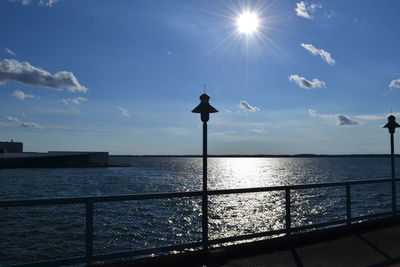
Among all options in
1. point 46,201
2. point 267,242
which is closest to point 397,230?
point 267,242

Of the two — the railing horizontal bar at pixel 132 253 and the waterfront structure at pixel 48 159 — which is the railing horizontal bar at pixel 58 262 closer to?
the railing horizontal bar at pixel 132 253

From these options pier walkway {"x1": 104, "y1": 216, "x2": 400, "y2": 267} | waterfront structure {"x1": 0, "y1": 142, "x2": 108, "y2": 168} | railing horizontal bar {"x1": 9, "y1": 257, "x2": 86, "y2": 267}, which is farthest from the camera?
waterfront structure {"x1": 0, "y1": 142, "x2": 108, "y2": 168}

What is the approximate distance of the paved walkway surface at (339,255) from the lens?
622cm

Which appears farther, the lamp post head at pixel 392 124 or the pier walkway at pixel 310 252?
the lamp post head at pixel 392 124

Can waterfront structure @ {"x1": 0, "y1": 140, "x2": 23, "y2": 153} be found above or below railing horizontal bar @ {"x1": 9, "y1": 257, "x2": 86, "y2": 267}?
above

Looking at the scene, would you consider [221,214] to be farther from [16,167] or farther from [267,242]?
[16,167]

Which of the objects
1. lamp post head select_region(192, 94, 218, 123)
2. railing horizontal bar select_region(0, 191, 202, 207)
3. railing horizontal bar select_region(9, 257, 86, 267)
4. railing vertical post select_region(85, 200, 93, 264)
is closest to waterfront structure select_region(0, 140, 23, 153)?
lamp post head select_region(192, 94, 218, 123)

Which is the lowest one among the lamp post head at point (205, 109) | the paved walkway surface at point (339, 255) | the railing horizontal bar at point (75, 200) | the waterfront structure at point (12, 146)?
the paved walkway surface at point (339, 255)

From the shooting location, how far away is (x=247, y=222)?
2203cm

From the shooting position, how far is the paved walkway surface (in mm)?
6219

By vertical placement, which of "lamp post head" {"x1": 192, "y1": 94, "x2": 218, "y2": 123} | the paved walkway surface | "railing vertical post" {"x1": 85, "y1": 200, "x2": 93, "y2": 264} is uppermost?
"lamp post head" {"x1": 192, "y1": 94, "x2": 218, "y2": 123}

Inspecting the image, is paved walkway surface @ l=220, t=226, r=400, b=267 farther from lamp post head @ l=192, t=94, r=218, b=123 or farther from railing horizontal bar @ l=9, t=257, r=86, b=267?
lamp post head @ l=192, t=94, r=218, b=123

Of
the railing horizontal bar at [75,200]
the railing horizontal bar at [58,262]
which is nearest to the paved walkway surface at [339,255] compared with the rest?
the railing horizontal bar at [75,200]

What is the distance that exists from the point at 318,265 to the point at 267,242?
1.28 metres
